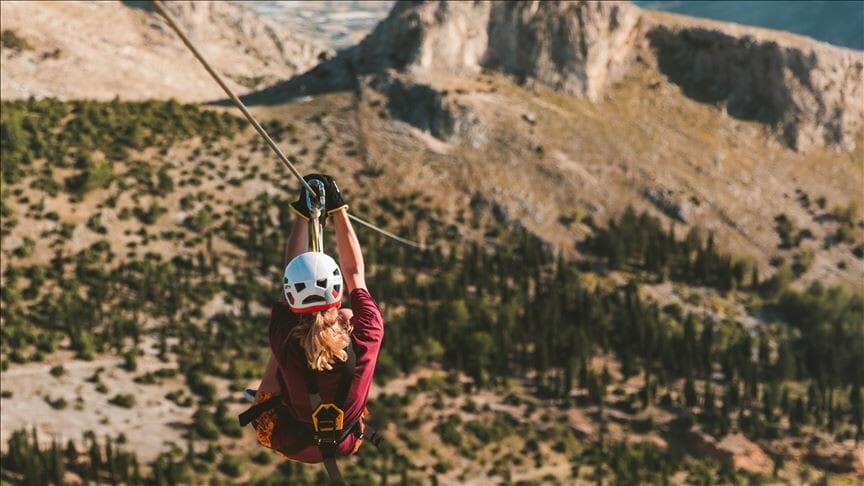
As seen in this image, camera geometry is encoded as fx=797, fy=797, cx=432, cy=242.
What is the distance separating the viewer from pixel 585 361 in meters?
124

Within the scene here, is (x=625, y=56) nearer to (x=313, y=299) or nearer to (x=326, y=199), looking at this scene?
(x=326, y=199)

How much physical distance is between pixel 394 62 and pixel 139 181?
59.5 meters

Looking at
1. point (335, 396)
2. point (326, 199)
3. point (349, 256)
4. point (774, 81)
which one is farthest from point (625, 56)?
point (335, 396)

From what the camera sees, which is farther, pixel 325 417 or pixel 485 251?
pixel 485 251

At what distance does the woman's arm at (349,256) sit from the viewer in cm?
1190

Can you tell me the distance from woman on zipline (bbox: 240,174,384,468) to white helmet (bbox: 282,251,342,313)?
13 mm

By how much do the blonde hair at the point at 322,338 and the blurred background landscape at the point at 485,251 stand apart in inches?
3048

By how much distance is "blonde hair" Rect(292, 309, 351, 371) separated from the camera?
1067 centimetres

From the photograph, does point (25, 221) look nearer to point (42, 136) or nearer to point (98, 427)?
point (42, 136)

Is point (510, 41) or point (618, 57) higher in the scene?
point (618, 57)

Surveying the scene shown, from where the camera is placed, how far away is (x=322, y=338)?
35.0 ft

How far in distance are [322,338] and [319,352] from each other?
0.72ft

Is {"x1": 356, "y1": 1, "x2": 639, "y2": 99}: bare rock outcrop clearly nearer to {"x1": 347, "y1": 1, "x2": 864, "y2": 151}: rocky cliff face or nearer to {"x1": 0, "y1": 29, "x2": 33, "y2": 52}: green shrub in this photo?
{"x1": 347, "y1": 1, "x2": 864, "y2": 151}: rocky cliff face

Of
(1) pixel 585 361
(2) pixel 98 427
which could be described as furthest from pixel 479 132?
(2) pixel 98 427
